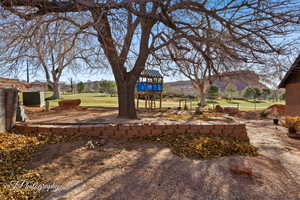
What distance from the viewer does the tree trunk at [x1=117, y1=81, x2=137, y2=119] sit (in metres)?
5.96

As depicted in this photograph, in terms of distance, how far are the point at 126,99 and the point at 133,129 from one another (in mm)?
1862

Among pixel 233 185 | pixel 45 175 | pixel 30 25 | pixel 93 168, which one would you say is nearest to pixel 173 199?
pixel 233 185

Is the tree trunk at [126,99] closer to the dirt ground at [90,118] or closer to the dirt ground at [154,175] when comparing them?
the dirt ground at [90,118]

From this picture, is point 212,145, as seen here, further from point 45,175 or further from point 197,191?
point 45,175

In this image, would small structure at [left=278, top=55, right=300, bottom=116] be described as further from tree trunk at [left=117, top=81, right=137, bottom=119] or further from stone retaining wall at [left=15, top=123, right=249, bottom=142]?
tree trunk at [left=117, top=81, right=137, bottom=119]

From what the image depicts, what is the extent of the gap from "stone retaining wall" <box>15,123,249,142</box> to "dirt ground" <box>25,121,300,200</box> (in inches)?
23.3

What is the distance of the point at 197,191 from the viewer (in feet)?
7.89

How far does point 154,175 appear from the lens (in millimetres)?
2723

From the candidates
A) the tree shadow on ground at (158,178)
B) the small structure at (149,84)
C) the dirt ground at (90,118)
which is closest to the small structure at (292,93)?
the dirt ground at (90,118)

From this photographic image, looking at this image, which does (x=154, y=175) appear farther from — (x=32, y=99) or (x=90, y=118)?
(x=32, y=99)

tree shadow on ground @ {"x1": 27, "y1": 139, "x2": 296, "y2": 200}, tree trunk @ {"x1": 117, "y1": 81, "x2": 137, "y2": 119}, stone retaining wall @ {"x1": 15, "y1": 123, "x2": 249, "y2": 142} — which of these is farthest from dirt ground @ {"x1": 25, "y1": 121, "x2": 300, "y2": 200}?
tree trunk @ {"x1": 117, "y1": 81, "x2": 137, "y2": 119}

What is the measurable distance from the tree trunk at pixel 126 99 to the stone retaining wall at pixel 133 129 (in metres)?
1.65

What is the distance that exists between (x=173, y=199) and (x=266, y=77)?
4.02 meters

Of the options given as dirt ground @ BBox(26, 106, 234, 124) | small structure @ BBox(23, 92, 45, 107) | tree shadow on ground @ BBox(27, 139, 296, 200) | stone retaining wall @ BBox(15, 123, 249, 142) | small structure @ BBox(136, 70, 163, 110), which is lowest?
tree shadow on ground @ BBox(27, 139, 296, 200)
